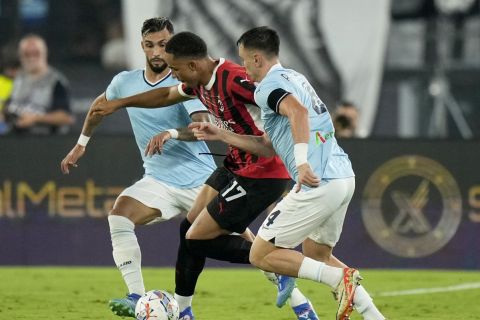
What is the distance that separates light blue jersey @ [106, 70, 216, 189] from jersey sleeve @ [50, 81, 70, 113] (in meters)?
4.15

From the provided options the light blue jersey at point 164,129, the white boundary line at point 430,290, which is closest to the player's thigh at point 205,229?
the light blue jersey at point 164,129

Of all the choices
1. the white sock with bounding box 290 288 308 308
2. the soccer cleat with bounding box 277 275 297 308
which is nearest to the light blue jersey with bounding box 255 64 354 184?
the soccer cleat with bounding box 277 275 297 308

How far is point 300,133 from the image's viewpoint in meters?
7.08

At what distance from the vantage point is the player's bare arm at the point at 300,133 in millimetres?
7031

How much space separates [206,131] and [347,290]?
1.29 metres

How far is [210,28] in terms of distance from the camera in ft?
46.2

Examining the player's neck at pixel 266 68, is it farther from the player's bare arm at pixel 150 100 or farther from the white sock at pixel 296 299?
the white sock at pixel 296 299

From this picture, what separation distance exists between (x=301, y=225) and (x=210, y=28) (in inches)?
273

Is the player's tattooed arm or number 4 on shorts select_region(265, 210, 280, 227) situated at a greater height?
the player's tattooed arm

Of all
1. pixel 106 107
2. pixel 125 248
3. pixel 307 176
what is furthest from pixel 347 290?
pixel 106 107

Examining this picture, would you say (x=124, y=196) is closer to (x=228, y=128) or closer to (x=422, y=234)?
(x=228, y=128)

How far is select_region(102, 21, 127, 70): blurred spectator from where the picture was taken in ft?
45.5

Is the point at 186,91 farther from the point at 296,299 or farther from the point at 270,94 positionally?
the point at 296,299

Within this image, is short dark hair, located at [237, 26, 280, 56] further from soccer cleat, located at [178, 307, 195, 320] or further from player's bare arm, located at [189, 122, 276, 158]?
soccer cleat, located at [178, 307, 195, 320]
